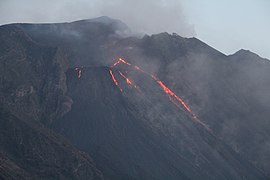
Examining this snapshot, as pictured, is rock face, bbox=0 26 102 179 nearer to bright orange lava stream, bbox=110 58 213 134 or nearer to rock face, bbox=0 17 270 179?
rock face, bbox=0 17 270 179

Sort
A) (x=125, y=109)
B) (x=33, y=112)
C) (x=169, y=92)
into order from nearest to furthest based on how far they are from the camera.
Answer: (x=33, y=112), (x=125, y=109), (x=169, y=92)

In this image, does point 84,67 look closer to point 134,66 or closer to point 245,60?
point 134,66

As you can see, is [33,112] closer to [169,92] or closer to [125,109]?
[125,109]

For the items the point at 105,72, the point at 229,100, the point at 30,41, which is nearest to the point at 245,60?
the point at 229,100

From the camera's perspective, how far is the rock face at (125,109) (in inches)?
3410

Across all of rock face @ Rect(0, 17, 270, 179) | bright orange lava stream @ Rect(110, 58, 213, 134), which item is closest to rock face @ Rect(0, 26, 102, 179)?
rock face @ Rect(0, 17, 270, 179)

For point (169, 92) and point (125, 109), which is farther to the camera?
point (169, 92)

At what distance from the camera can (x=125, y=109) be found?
105375 mm

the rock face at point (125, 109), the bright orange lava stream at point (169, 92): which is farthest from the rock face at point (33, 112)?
the bright orange lava stream at point (169, 92)

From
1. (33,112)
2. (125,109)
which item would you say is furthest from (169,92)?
(33,112)

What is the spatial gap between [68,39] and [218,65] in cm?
4154

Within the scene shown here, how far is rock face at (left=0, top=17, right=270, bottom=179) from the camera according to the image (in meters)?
86.6

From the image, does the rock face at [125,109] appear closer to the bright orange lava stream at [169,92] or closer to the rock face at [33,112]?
the rock face at [33,112]

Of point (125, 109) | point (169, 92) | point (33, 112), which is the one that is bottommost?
point (33, 112)
